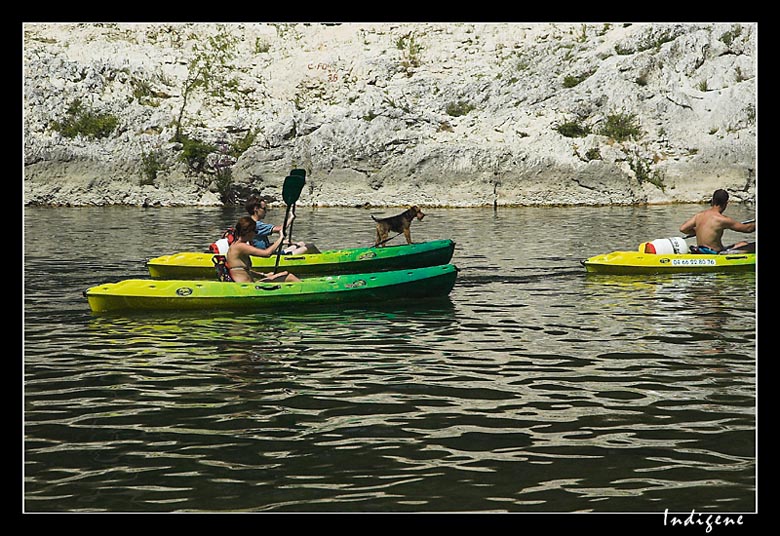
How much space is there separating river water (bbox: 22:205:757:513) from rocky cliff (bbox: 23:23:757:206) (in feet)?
69.0

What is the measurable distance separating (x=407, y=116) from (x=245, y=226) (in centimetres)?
2596

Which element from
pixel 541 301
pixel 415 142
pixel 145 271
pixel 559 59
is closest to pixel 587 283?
pixel 541 301

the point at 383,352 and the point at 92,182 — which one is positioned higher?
the point at 92,182

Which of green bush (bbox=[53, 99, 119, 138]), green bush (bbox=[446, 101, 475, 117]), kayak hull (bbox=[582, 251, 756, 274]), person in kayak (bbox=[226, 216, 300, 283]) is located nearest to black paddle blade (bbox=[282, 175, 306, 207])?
person in kayak (bbox=[226, 216, 300, 283])

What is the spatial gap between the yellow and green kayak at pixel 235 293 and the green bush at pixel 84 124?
88.9 ft

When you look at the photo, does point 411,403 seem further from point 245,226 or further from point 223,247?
point 223,247

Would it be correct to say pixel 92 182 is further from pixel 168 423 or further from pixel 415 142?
pixel 168 423

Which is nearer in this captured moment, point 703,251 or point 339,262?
point 703,251

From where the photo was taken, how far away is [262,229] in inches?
605

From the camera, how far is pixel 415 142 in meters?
36.8

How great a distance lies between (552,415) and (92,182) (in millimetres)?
31577

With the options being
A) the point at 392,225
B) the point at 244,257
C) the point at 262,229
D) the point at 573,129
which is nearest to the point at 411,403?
the point at 244,257

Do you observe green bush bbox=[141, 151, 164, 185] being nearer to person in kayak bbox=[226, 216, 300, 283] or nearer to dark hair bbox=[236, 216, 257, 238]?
person in kayak bbox=[226, 216, 300, 283]

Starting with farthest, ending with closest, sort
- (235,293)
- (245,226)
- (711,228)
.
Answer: (711,228) → (235,293) → (245,226)
